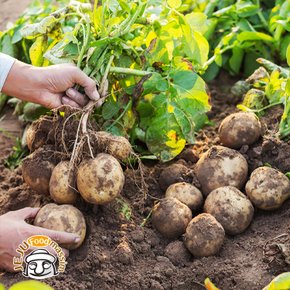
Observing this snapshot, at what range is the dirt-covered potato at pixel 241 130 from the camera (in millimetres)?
2791

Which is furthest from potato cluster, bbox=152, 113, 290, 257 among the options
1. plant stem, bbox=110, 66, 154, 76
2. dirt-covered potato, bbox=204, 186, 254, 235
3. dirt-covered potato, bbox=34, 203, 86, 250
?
plant stem, bbox=110, 66, 154, 76

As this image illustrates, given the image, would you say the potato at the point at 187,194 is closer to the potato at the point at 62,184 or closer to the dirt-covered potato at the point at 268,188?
the dirt-covered potato at the point at 268,188

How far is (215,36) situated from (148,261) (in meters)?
1.80

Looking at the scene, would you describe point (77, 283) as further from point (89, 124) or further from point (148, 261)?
point (89, 124)

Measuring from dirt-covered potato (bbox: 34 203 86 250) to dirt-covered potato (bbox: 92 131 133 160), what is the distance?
0.94ft

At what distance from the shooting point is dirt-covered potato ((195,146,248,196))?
269 cm

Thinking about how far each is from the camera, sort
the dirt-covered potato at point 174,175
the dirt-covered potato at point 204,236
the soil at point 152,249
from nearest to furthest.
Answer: the soil at point 152,249
the dirt-covered potato at point 204,236
the dirt-covered potato at point 174,175

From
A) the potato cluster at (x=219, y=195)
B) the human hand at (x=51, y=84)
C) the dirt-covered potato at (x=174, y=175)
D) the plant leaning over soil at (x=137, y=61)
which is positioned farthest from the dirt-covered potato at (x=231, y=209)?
the human hand at (x=51, y=84)

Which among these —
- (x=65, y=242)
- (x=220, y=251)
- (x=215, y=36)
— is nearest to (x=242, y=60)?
(x=215, y=36)

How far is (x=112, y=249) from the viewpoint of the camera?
2.47 metres

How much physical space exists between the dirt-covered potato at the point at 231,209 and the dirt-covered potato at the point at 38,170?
2.31 feet

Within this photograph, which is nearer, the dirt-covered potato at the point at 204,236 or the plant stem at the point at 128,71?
the dirt-covered potato at the point at 204,236

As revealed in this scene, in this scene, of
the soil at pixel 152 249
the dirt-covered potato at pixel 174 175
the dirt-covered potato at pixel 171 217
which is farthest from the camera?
the dirt-covered potato at pixel 174 175

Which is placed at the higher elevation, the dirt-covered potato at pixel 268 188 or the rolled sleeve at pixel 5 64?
the rolled sleeve at pixel 5 64
